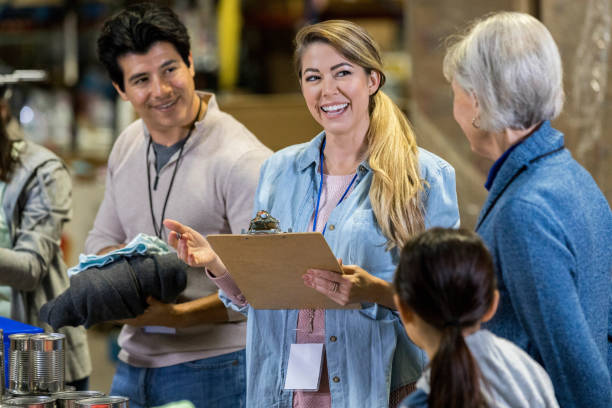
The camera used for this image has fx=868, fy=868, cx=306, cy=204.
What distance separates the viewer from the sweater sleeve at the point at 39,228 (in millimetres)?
2809

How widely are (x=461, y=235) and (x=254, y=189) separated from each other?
111 cm

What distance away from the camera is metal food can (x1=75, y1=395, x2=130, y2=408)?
1808mm

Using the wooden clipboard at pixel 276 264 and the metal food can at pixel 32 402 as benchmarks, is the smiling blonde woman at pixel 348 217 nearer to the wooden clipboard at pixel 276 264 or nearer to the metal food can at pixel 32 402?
the wooden clipboard at pixel 276 264

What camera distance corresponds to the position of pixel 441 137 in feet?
14.0

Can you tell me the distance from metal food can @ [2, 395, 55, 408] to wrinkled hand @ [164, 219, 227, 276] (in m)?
0.49

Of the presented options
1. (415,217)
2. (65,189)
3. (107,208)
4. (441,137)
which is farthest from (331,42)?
(441,137)

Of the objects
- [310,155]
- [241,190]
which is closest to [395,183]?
[310,155]

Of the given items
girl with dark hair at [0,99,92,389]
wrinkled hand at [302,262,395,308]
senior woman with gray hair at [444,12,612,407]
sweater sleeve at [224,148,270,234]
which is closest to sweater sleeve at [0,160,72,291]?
girl with dark hair at [0,99,92,389]

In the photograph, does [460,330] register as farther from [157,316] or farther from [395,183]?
[157,316]

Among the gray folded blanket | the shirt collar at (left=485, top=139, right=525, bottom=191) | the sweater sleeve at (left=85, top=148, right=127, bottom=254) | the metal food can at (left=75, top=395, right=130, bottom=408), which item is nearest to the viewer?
the shirt collar at (left=485, top=139, right=525, bottom=191)

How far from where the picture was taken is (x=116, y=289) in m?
2.34

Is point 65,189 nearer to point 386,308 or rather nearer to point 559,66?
point 386,308

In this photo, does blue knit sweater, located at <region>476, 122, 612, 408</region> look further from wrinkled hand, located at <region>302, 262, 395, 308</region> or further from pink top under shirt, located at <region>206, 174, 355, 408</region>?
pink top under shirt, located at <region>206, 174, 355, 408</region>

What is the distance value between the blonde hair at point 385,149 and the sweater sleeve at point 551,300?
48 cm
